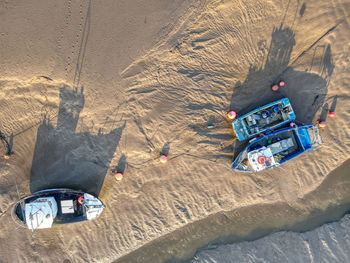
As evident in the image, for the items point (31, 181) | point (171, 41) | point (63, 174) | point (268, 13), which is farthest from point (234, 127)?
point (31, 181)

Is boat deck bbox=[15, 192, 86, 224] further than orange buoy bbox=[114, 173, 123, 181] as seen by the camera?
No

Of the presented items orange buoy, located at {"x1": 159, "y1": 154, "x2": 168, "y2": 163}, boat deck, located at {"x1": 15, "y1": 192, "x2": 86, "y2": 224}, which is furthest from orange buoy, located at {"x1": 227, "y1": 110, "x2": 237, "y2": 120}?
boat deck, located at {"x1": 15, "y1": 192, "x2": 86, "y2": 224}

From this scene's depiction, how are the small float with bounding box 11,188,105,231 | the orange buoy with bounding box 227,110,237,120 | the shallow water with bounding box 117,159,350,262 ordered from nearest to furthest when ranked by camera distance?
the small float with bounding box 11,188,105,231, the orange buoy with bounding box 227,110,237,120, the shallow water with bounding box 117,159,350,262

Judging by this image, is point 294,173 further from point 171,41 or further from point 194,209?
point 171,41

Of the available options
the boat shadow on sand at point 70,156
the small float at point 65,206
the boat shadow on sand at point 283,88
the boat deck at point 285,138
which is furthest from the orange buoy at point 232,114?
the small float at point 65,206

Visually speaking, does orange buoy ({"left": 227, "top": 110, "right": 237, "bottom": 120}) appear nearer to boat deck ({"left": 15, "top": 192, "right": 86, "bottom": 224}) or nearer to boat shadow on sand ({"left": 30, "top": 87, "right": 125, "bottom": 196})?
boat shadow on sand ({"left": 30, "top": 87, "right": 125, "bottom": 196})

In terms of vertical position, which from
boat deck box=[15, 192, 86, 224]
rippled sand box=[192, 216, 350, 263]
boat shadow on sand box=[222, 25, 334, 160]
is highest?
boat shadow on sand box=[222, 25, 334, 160]
